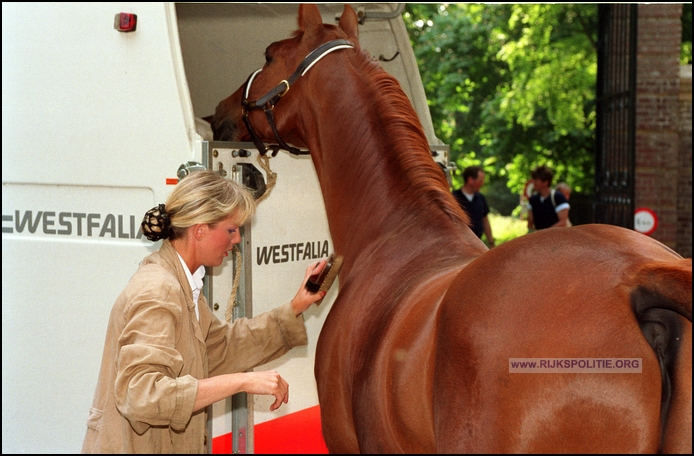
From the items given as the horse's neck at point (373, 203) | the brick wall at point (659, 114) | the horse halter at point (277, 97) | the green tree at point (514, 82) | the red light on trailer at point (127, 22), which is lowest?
the horse's neck at point (373, 203)

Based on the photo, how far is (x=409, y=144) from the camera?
2957 millimetres

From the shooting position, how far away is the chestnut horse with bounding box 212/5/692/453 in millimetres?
1664

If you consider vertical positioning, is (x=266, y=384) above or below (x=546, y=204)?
below

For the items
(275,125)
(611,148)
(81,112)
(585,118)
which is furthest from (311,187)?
(585,118)

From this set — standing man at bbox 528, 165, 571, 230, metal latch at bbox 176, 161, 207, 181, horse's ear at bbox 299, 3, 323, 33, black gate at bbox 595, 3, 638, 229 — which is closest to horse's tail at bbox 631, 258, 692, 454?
metal latch at bbox 176, 161, 207, 181

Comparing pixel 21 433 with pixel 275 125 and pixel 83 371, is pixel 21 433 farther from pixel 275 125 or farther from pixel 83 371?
pixel 275 125

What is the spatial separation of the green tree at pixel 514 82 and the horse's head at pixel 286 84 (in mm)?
9416

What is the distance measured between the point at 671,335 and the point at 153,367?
136 cm

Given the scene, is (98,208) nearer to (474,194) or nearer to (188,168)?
(188,168)

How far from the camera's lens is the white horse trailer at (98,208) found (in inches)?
122

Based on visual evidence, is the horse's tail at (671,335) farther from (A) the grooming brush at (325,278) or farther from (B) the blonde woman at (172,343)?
(A) the grooming brush at (325,278)

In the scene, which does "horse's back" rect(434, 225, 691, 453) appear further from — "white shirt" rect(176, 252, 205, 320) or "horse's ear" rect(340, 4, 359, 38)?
"horse's ear" rect(340, 4, 359, 38)

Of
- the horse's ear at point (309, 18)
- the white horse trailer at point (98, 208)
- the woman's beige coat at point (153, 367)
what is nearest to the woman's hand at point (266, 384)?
the woman's beige coat at point (153, 367)

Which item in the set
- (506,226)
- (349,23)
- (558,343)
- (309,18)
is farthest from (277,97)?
(506,226)
